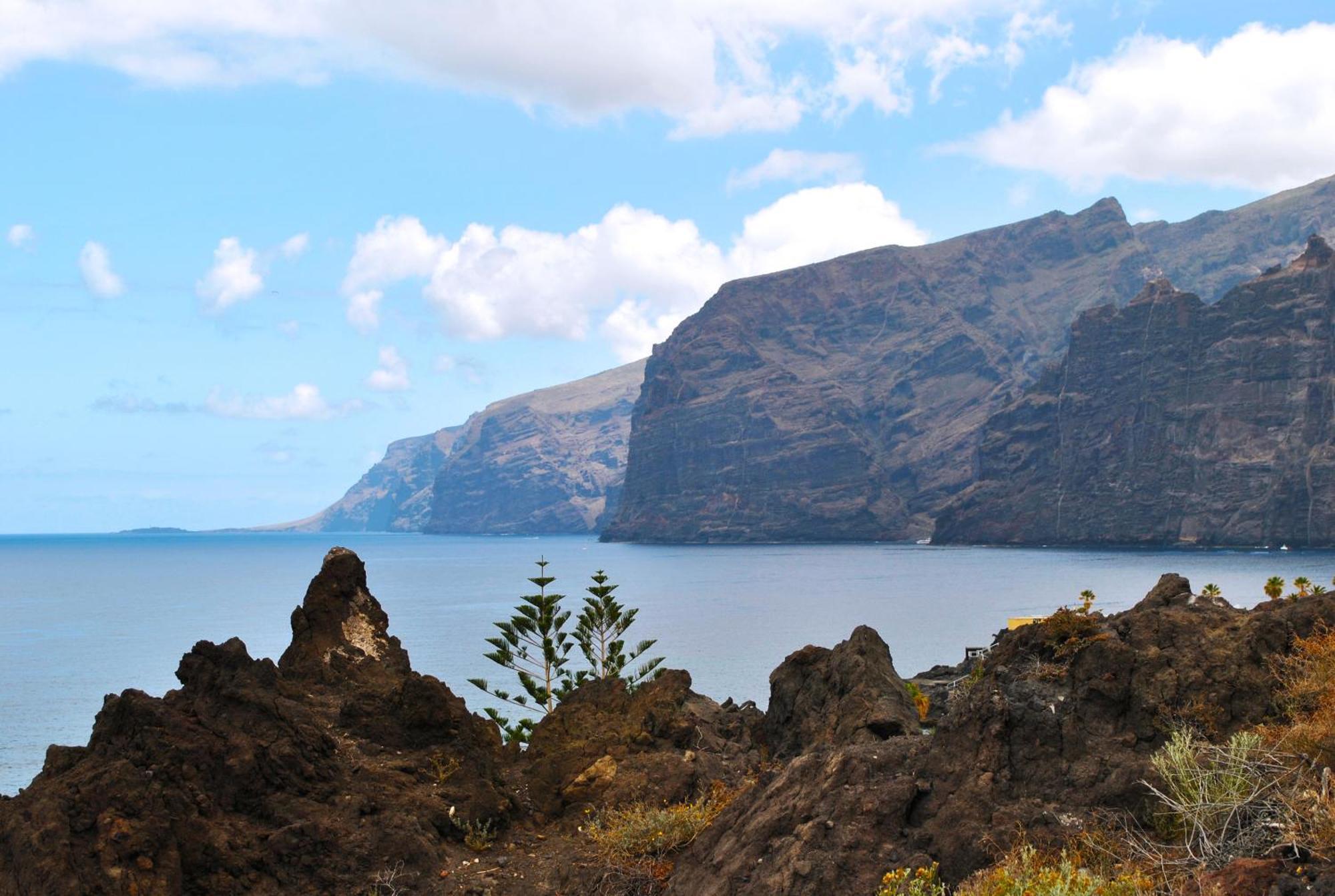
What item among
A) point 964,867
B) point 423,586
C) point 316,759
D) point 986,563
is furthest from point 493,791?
point 986,563

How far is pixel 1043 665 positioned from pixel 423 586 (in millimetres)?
151683

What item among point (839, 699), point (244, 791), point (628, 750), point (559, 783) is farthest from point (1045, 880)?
point (839, 699)

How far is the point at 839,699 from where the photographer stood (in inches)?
741

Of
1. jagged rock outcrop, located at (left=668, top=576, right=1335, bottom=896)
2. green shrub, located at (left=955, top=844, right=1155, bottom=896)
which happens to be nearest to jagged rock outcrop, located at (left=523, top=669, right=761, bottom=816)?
jagged rock outcrop, located at (left=668, top=576, right=1335, bottom=896)

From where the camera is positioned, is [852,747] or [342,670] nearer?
[852,747]

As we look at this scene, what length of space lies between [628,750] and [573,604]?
105373 millimetres

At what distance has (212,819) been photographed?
12.9 meters

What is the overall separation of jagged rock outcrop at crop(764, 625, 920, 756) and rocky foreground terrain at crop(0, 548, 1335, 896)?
0.17m

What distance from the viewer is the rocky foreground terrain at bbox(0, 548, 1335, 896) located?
37.3 feet

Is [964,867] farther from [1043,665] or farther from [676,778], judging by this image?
[676,778]

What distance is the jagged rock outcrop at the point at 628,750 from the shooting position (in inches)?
625

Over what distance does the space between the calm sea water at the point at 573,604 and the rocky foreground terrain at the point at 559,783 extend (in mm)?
37512

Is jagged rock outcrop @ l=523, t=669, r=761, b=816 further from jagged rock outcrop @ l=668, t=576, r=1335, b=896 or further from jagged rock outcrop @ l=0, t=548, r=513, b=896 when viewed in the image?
jagged rock outcrop @ l=668, t=576, r=1335, b=896

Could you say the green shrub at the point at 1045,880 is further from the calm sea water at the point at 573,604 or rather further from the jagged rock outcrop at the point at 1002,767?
the calm sea water at the point at 573,604
